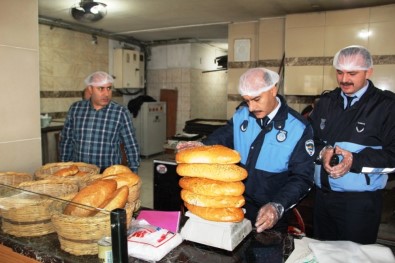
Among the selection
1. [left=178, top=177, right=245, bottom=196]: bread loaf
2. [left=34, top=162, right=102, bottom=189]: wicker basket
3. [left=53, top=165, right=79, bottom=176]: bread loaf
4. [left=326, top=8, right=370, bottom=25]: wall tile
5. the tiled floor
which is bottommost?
the tiled floor

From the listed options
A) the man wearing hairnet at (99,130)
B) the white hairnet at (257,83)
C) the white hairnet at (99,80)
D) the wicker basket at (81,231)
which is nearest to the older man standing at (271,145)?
the white hairnet at (257,83)

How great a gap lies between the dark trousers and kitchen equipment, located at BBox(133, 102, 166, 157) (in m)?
5.53

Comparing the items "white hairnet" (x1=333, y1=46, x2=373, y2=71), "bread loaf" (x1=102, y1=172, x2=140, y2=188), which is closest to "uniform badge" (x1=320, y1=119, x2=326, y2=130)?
"white hairnet" (x1=333, y1=46, x2=373, y2=71)

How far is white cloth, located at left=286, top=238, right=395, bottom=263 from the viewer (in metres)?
1.11

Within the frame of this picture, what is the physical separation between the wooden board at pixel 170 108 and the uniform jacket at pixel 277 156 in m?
5.80

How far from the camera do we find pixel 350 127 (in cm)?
196

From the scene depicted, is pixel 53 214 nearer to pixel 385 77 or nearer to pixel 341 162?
pixel 341 162

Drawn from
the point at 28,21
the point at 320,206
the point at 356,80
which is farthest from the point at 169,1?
the point at 320,206

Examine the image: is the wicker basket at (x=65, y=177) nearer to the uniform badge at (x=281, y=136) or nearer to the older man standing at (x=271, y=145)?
the older man standing at (x=271, y=145)

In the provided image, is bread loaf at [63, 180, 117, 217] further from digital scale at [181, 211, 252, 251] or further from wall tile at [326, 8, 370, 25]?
wall tile at [326, 8, 370, 25]

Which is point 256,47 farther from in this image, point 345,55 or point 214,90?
point 345,55

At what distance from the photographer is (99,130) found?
2.64 m

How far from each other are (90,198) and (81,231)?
14cm

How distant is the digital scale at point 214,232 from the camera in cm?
118
